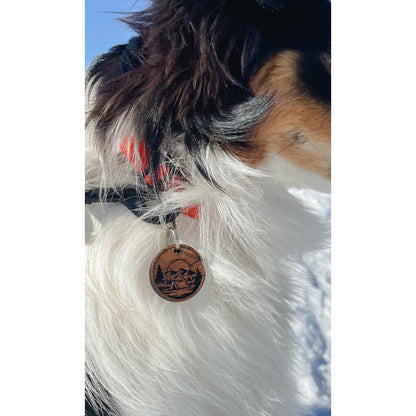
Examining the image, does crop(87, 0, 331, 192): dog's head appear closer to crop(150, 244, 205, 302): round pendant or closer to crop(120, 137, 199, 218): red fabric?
crop(120, 137, 199, 218): red fabric

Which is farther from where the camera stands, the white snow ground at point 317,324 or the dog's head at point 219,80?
the white snow ground at point 317,324

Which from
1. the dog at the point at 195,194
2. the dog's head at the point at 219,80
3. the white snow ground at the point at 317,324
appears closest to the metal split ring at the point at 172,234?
the dog at the point at 195,194

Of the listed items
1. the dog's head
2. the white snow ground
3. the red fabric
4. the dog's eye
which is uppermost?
the dog's head

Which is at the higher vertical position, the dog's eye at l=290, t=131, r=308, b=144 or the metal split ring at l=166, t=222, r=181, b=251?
the dog's eye at l=290, t=131, r=308, b=144

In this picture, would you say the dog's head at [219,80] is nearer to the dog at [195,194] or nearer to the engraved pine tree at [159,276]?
the dog at [195,194]

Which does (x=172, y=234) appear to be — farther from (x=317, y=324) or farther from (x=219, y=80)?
(x=317, y=324)

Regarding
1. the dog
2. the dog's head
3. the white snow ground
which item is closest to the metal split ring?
the dog

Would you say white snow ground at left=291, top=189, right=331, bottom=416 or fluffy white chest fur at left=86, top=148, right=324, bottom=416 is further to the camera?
white snow ground at left=291, top=189, right=331, bottom=416
